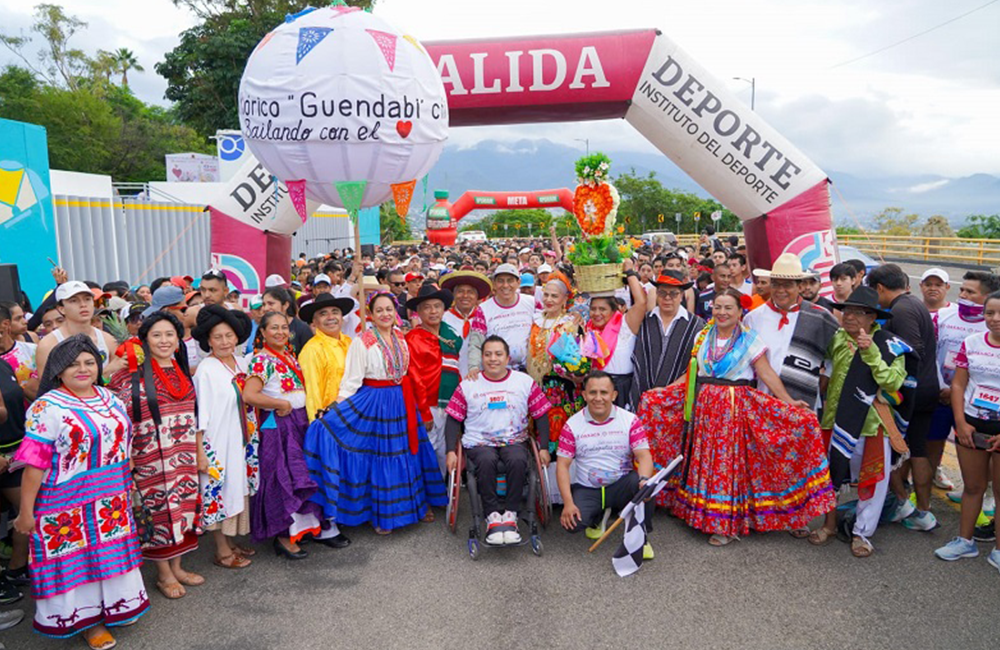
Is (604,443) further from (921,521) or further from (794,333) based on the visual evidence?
(921,521)

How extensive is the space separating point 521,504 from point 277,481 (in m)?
1.56

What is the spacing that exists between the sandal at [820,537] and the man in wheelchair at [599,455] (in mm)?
1142

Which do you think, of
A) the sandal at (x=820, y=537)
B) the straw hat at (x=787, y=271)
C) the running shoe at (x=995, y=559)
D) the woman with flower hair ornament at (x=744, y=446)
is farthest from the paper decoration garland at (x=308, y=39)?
the running shoe at (x=995, y=559)

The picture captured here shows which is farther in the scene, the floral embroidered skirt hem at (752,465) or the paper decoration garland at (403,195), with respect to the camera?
the paper decoration garland at (403,195)

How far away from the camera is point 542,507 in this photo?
183 inches

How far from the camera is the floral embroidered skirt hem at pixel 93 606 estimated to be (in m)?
3.26

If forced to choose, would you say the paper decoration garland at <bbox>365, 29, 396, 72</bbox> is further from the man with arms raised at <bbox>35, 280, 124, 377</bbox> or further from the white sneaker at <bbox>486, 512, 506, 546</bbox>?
the white sneaker at <bbox>486, 512, 506, 546</bbox>

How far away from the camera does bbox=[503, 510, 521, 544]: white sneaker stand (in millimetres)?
4258

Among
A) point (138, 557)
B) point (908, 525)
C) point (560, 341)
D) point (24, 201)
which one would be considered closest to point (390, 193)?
point (560, 341)

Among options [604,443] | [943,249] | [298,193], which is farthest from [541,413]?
[943,249]

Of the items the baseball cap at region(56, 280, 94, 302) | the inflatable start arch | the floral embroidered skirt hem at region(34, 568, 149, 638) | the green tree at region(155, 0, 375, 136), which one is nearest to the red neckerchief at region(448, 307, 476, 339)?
the baseball cap at region(56, 280, 94, 302)

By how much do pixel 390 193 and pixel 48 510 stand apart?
9.27 ft

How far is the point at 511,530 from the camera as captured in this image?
432cm

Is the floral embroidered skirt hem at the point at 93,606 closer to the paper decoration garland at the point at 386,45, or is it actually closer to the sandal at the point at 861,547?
the paper decoration garland at the point at 386,45
